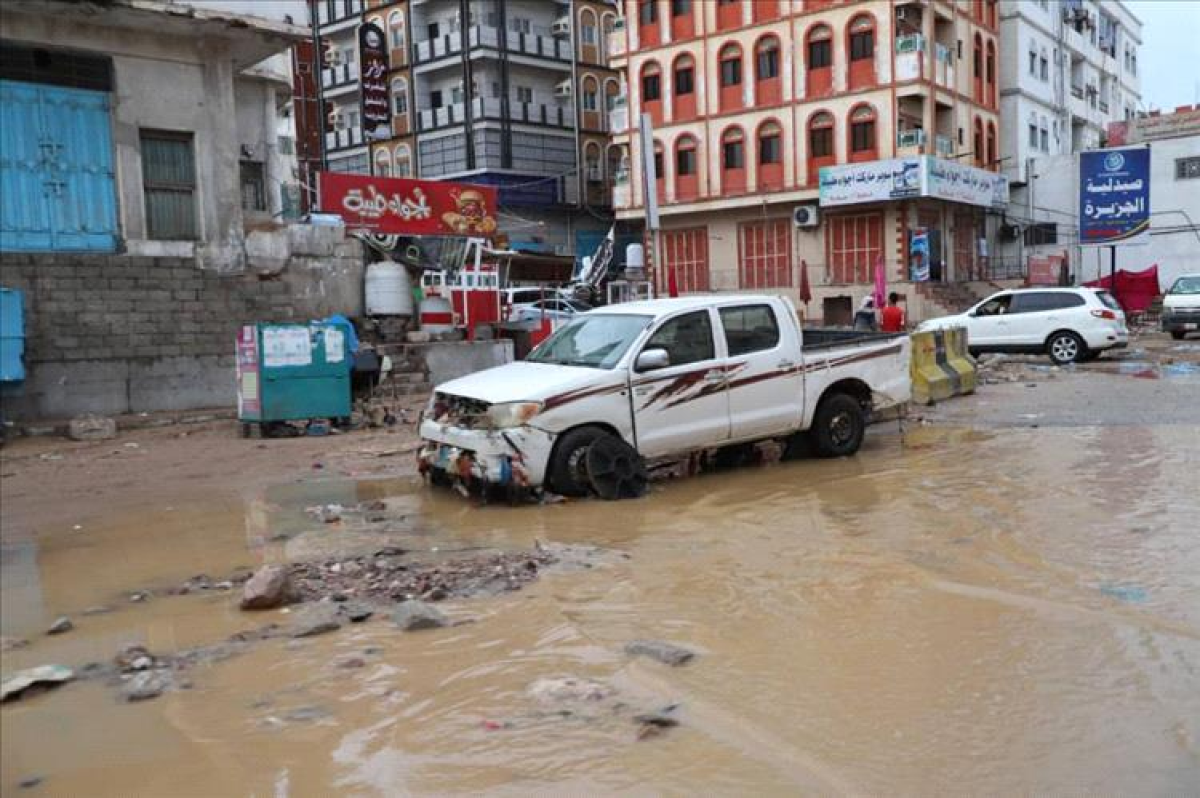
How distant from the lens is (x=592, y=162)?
5312cm

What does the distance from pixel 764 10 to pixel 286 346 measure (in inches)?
1380

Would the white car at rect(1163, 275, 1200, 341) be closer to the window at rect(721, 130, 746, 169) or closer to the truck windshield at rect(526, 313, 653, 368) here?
the window at rect(721, 130, 746, 169)

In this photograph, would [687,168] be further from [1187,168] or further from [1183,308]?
[1183,308]

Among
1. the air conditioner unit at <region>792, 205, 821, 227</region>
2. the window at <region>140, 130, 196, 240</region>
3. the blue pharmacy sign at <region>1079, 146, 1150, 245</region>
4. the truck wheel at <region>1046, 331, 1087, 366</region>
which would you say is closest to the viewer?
the window at <region>140, 130, 196, 240</region>

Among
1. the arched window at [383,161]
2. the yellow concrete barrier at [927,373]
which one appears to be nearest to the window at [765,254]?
the arched window at [383,161]

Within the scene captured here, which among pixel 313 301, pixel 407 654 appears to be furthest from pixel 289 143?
pixel 407 654

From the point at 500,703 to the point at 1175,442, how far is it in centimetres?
932

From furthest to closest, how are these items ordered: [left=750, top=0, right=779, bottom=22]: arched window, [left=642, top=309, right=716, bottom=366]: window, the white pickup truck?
1. [left=750, top=0, right=779, bottom=22]: arched window
2. [left=642, top=309, right=716, bottom=366]: window
3. the white pickup truck

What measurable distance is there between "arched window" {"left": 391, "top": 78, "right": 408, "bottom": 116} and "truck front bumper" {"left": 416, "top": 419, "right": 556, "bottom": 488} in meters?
47.7

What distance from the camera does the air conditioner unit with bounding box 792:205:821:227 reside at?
42.0 m

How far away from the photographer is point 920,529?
7293 millimetres

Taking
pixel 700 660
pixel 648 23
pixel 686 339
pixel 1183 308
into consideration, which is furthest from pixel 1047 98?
pixel 700 660

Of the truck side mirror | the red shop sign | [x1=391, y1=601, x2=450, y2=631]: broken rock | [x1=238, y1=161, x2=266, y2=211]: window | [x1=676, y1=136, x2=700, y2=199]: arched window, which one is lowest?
[x1=391, y1=601, x2=450, y2=631]: broken rock

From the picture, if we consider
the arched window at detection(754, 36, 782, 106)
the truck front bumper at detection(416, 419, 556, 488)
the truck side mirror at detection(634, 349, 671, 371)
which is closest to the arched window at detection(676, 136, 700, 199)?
the arched window at detection(754, 36, 782, 106)
